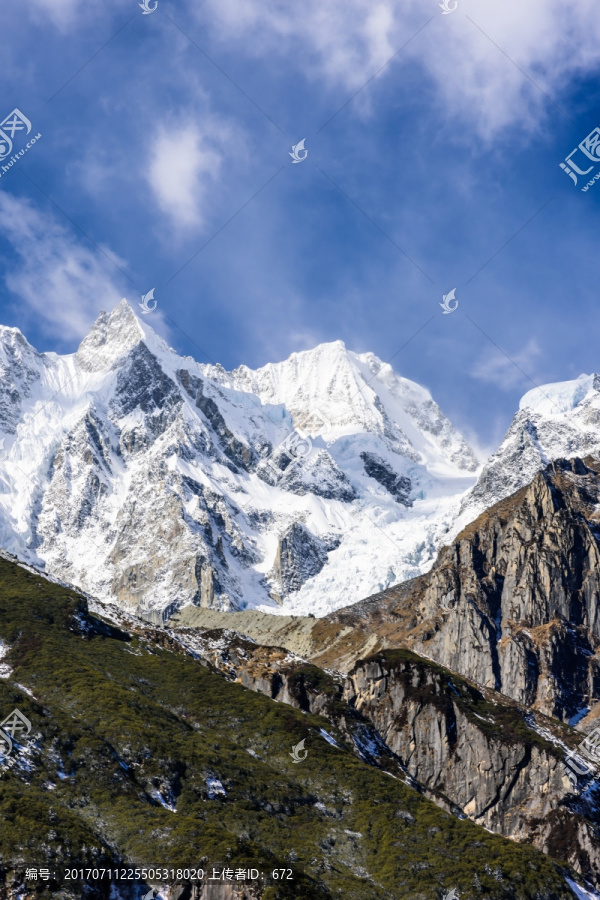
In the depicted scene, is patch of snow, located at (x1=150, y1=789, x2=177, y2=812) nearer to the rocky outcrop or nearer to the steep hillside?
the steep hillside

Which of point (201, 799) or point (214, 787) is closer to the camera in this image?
point (201, 799)

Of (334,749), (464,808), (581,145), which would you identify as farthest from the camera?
(464,808)

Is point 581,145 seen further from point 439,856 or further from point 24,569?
point 24,569

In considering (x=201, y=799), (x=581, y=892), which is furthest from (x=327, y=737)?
(x=581, y=892)

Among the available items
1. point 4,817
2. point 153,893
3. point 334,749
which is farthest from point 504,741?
point 4,817

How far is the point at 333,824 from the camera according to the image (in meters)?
104

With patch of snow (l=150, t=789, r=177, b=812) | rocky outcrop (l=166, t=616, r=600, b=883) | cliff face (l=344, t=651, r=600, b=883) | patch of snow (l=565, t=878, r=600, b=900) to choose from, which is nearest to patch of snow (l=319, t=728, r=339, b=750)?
rocky outcrop (l=166, t=616, r=600, b=883)

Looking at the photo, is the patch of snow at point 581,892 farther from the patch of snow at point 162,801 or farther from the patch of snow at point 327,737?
the patch of snow at point 162,801

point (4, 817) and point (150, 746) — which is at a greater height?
point (150, 746)

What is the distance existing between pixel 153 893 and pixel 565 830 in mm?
66653

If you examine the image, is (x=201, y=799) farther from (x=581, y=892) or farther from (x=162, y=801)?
(x=581, y=892)

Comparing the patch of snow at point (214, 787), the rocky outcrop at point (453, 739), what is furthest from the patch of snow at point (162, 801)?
the rocky outcrop at point (453, 739)

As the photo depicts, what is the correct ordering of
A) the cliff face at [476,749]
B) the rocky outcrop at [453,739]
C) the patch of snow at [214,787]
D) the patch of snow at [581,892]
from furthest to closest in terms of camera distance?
the rocky outcrop at [453,739] → the cliff face at [476,749] → the patch of snow at [214,787] → the patch of snow at [581,892]

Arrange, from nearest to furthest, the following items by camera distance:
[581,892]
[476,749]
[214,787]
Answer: [581,892]
[214,787]
[476,749]
